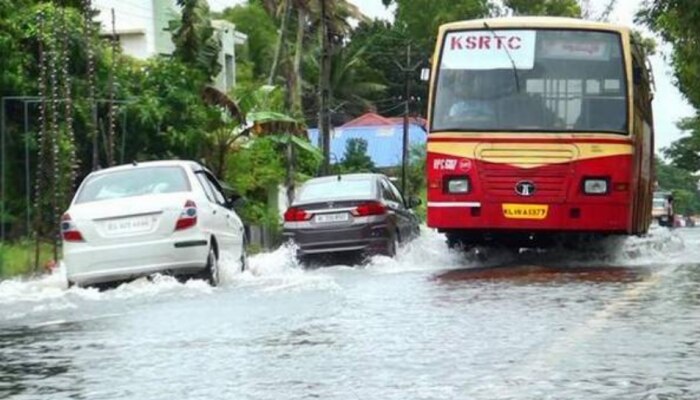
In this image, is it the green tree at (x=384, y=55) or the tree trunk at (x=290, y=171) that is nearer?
the tree trunk at (x=290, y=171)

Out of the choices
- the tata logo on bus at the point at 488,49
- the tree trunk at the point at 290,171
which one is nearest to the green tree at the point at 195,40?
the tree trunk at the point at 290,171

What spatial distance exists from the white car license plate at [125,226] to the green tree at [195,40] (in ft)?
67.4

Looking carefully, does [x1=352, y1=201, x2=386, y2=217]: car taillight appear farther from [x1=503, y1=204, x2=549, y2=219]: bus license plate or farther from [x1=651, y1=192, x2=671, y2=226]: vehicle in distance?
[x1=651, y1=192, x2=671, y2=226]: vehicle in distance

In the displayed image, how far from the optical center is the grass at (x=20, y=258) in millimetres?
21562

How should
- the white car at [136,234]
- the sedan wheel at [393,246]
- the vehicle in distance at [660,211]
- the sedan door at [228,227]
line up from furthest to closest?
the vehicle in distance at [660,211], the sedan wheel at [393,246], the sedan door at [228,227], the white car at [136,234]

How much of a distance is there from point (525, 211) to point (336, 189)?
4.13 m

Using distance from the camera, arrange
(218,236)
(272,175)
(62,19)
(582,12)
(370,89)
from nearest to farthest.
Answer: (218,236) → (62,19) → (272,175) → (582,12) → (370,89)

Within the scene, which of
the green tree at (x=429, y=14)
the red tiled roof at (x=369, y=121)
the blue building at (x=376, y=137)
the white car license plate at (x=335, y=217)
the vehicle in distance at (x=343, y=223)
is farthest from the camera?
the red tiled roof at (x=369, y=121)

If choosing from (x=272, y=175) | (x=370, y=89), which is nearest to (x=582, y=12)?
(x=370, y=89)

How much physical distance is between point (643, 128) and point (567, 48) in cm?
346

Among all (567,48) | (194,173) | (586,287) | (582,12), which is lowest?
(586,287)

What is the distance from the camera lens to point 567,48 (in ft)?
64.4

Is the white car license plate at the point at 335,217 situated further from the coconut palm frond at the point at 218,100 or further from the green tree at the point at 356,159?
the green tree at the point at 356,159

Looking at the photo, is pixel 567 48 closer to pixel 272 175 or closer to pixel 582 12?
pixel 272 175
